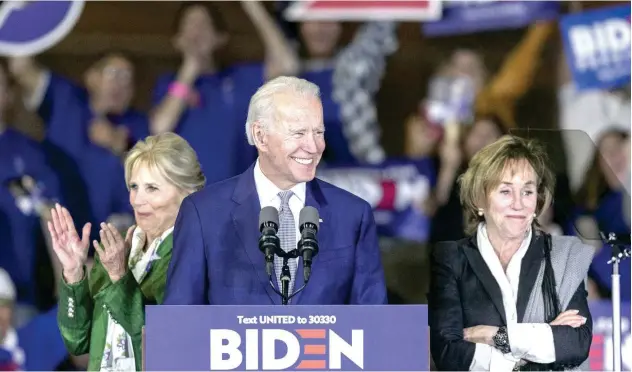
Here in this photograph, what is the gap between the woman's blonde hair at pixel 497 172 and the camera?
13.6ft

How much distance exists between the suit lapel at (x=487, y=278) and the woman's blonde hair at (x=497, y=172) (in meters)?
0.14

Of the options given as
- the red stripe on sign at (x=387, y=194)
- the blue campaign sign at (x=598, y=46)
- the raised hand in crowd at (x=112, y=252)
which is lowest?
the raised hand in crowd at (x=112, y=252)

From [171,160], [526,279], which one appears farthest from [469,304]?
[171,160]

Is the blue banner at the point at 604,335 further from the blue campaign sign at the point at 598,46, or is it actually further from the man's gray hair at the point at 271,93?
the man's gray hair at the point at 271,93

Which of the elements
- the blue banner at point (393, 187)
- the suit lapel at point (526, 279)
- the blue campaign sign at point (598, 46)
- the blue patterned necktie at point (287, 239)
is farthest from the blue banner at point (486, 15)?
the blue patterned necktie at point (287, 239)

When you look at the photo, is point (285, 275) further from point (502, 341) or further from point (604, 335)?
point (604, 335)

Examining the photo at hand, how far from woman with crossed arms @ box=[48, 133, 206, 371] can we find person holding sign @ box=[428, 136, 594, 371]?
980mm

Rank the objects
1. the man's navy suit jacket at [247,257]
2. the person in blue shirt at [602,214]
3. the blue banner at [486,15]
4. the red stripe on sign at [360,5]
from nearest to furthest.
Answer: the man's navy suit jacket at [247,257], the person in blue shirt at [602,214], the red stripe on sign at [360,5], the blue banner at [486,15]

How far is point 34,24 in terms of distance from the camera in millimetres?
5824

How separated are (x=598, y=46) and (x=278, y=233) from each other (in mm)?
2773

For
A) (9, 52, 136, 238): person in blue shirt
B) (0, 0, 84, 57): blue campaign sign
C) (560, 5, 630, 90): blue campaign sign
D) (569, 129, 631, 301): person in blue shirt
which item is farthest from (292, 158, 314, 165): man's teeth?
(560, 5, 630, 90): blue campaign sign

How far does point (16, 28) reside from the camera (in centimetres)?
581

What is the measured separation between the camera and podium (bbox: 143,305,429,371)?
11.8 feet

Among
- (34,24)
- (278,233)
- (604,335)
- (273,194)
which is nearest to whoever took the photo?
(278,233)
